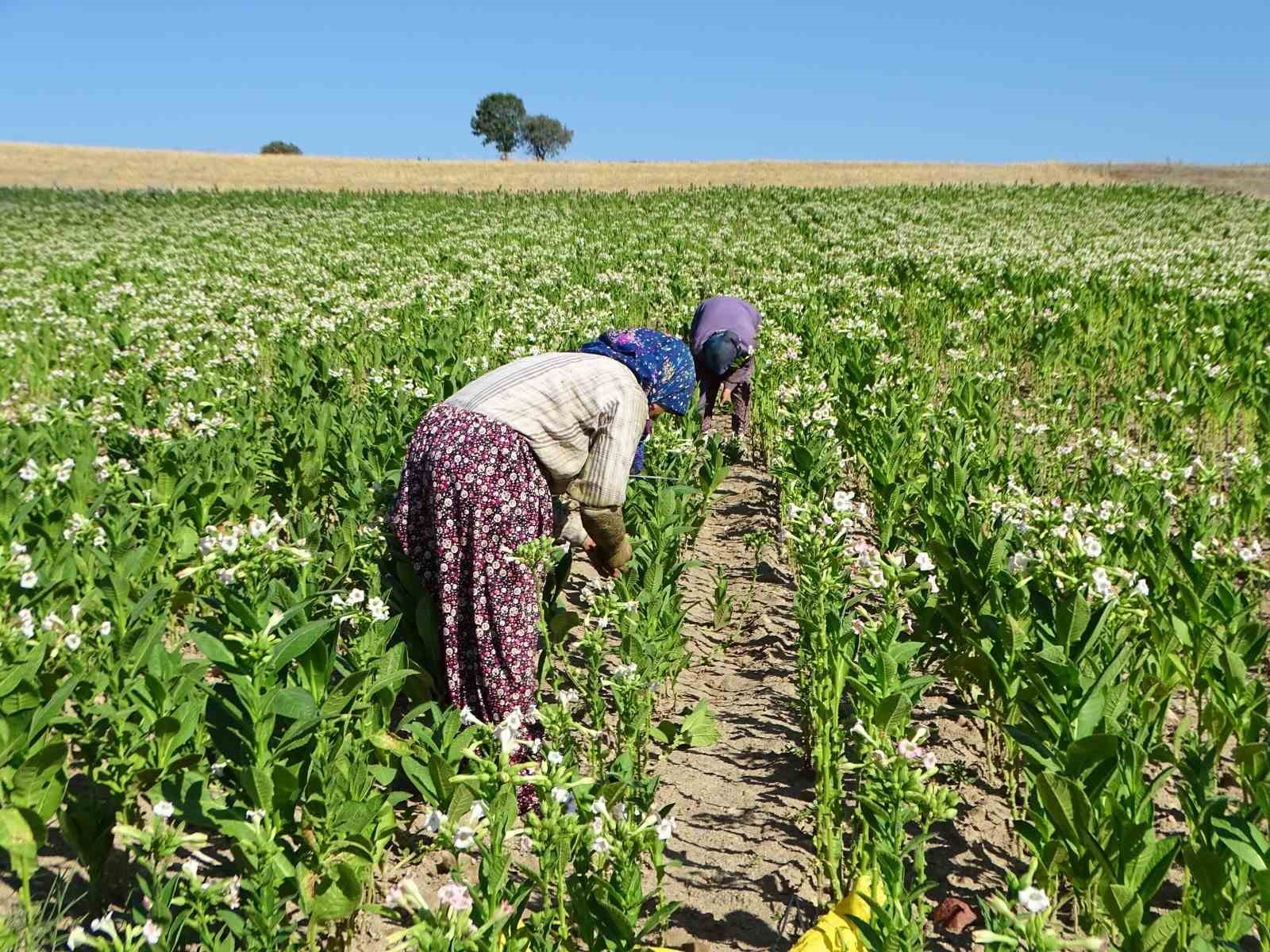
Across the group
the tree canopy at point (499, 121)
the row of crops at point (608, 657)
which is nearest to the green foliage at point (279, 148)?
the tree canopy at point (499, 121)

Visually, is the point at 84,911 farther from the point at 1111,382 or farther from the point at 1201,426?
the point at 1111,382

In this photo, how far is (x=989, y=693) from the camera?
399 cm

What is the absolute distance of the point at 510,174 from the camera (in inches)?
1977

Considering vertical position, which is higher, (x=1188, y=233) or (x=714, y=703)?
(x=1188, y=233)

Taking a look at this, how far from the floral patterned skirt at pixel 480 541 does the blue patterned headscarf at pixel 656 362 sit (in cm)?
63

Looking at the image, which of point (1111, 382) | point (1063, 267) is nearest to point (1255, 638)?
point (1111, 382)

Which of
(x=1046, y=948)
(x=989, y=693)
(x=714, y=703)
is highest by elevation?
(x=1046, y=948)

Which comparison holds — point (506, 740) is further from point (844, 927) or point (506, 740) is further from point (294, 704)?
point (844, 927)

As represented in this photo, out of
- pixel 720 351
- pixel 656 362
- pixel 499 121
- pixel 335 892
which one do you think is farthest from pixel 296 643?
pixel 499 121

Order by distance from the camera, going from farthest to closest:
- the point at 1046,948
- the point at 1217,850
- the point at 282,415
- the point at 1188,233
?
1. the point at 1188,233
2. the point at 282,415
3. the point at 1217,850
4. the point at 1046,948

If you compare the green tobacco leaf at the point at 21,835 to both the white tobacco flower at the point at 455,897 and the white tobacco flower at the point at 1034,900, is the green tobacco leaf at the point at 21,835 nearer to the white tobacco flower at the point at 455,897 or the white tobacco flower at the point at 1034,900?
the white tobacco flower at the point at 455,897

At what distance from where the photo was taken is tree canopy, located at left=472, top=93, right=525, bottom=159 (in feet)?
335

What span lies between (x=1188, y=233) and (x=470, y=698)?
2474 centimetres

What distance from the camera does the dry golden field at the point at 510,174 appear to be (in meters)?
45.1
